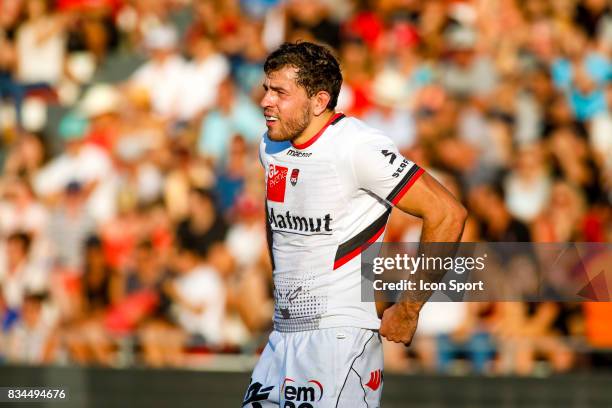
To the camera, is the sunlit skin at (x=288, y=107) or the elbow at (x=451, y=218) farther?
the sunlit skin at (x=288, y=107)

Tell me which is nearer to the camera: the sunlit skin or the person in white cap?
the sunlit skin

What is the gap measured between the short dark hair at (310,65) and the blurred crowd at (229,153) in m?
5.37

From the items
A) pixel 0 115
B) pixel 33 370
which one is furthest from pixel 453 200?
pixel 0 115

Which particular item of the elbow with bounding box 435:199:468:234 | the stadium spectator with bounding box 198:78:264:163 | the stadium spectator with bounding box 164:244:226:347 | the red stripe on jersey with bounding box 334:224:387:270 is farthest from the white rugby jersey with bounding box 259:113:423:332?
the stadium spectator with bounding box 198:78:264:163

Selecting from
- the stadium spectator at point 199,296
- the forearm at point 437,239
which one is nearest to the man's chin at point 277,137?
the forearm at point 437,239

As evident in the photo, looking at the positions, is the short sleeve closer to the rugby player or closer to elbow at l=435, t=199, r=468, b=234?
the rugby player

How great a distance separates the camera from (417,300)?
5.86m

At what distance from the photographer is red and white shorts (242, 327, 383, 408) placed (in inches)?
236

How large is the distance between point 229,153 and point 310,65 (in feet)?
26.4

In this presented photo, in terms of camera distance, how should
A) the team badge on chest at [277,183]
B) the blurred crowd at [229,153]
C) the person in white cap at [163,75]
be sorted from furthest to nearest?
the person in white cap at [163,75] → the blurred crowd at [229,153] → the team badge on chest at [277,183]

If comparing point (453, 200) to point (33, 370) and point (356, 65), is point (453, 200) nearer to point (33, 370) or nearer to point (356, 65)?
point (33, 370)

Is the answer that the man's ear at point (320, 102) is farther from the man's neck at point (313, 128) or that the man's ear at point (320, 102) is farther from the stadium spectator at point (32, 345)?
the stadium spectator at point (32, 345)

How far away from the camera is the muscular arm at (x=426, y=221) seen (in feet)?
19.1

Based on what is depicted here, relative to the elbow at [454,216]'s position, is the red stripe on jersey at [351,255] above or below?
below
